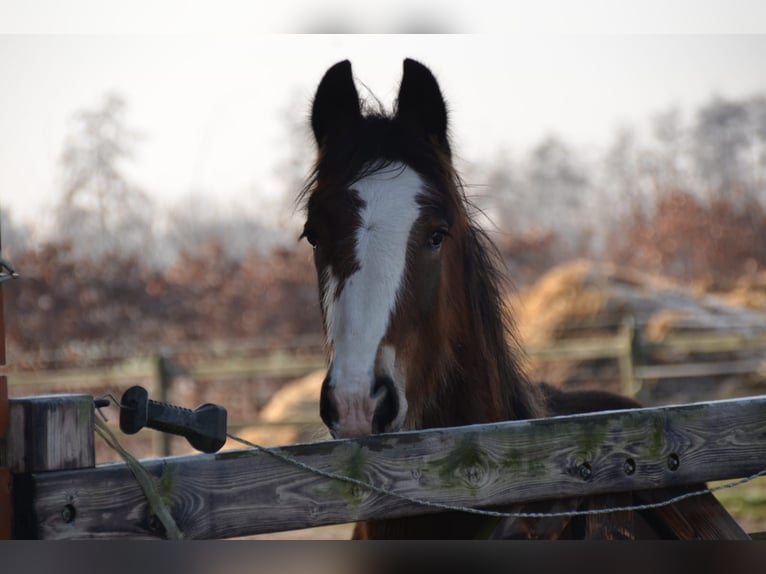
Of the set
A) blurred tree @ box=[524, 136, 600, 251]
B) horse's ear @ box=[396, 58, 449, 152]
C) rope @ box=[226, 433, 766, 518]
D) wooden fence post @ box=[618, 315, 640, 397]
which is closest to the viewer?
rope @ box=[226, 433, 766, 518]

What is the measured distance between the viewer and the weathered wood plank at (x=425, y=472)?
7.25ft

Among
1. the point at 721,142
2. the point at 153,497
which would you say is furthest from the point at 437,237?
the point at 721,142

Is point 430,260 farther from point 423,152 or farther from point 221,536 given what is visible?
point 221,536

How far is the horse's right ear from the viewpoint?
353cm

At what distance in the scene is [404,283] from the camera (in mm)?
2961

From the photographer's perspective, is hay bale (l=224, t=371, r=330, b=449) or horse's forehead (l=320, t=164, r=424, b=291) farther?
hay bale (l=224, t=371, r=330, b=449)

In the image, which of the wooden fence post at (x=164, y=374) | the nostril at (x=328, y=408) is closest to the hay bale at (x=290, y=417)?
the wooden fence post at (x=164, y=374)

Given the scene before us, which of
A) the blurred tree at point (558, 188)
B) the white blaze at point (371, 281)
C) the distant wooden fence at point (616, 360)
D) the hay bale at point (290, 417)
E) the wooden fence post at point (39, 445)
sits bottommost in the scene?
the hay bale at point (290, 417)

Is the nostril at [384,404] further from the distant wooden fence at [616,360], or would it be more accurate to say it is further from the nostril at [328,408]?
the distant wooden fence at [616,360]

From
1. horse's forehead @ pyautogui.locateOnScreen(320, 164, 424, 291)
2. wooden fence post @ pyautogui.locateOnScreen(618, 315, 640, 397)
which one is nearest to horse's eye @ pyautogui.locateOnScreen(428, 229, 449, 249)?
horse's forehead @ pyautogui.locateOnScreen(320, 164, 424, 291)

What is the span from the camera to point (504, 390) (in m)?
3.41

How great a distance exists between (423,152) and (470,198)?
43cm

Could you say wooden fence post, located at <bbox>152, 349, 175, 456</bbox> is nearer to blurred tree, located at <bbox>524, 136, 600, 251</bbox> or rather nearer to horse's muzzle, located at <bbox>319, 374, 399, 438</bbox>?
horse's muzzle, located at <bbox>319, 374, 399, 438</bbox>

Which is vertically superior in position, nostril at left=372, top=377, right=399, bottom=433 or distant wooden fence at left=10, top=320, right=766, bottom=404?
nostril at left=372, top=377, right=399, bottom=433
